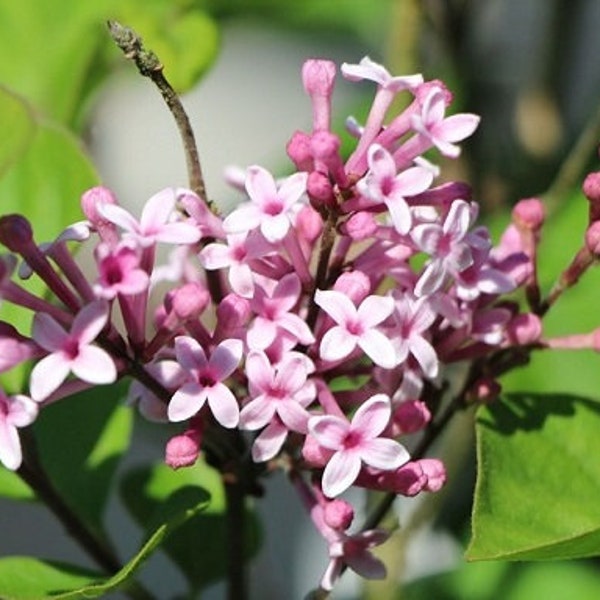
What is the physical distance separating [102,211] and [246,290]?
4.8 inches

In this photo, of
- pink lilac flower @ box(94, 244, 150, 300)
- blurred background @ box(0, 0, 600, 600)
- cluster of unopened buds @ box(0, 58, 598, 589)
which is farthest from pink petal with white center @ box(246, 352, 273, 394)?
blurred background @ box(0, 0, 600, 600)

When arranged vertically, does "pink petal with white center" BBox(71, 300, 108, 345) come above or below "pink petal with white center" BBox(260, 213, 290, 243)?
below

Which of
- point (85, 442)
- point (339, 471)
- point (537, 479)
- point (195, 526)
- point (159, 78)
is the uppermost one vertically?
point (159, 78)

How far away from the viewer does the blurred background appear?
1698mm

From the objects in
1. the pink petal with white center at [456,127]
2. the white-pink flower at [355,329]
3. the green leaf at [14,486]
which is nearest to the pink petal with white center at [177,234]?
the white-pink flower at [355,329]

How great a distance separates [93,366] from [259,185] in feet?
0.66

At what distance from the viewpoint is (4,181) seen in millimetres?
1354

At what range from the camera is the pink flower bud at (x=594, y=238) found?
44.8 inches

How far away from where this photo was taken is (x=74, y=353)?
973mm

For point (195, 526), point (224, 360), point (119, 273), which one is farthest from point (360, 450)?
point (195, 526)

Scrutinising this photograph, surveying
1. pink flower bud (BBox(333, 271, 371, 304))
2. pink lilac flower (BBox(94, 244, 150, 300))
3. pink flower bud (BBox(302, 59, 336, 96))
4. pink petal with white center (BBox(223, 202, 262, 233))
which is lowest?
pink flower bud (BBox(333, 271, 371, 304))

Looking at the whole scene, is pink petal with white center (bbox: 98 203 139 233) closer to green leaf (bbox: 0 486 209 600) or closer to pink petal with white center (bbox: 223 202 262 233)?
pink petal with white center (bbox: 223 202 262 233)

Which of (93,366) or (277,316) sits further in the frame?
(277,316)

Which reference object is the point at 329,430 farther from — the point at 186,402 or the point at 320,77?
the point at 320,77
